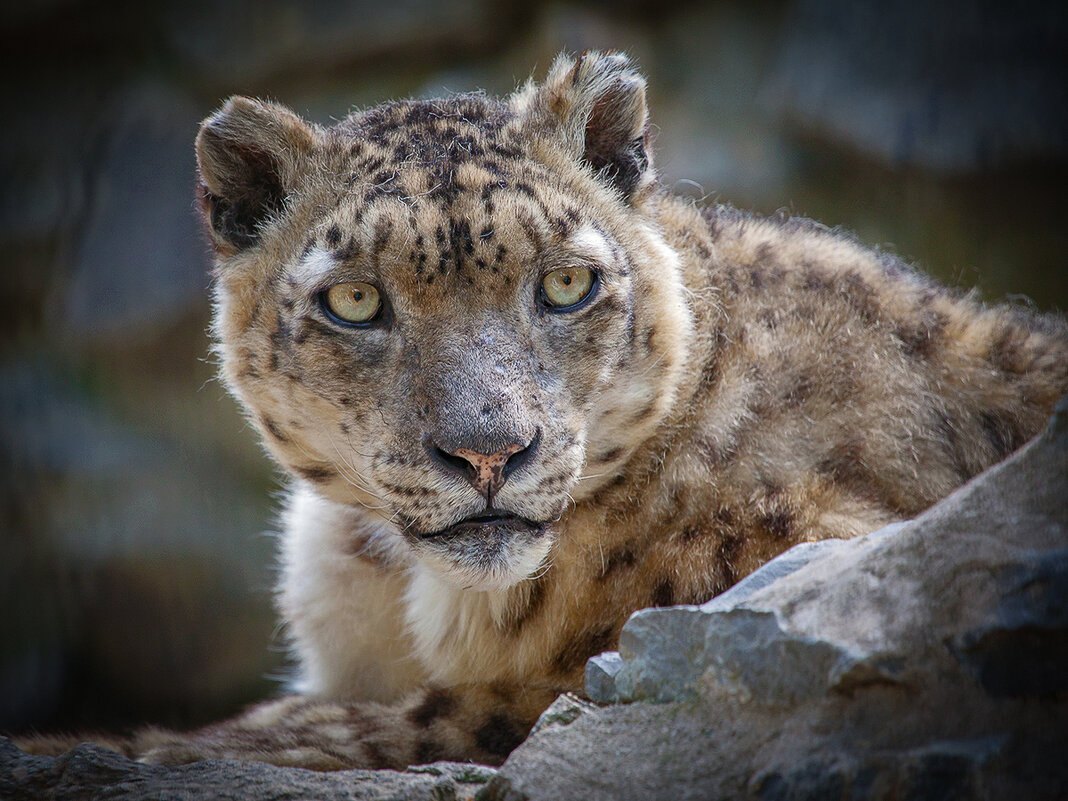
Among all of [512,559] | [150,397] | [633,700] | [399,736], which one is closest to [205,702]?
[150,397]

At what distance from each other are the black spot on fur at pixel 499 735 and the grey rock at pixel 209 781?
688mm

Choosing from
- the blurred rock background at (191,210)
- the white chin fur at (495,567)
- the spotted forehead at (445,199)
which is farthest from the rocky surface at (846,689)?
the blurred rock background at (191,210)

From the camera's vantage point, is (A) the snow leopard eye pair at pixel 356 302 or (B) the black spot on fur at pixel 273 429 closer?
(A) the snow leopard eye pair at pixel 356 302

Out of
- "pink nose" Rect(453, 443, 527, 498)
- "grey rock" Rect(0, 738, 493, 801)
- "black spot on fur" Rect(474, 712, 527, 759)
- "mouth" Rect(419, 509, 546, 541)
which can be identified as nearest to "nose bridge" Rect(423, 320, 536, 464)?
"pink nose" Rect(453, 443, 527, 498)

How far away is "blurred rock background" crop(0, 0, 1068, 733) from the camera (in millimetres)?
8562

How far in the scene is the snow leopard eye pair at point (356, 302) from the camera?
356 centimetres

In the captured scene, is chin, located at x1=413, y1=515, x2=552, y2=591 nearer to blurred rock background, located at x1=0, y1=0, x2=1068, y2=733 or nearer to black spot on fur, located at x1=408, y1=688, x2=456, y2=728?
black spot on fur, located at x1=408, y1=688, x2=456, y2=728

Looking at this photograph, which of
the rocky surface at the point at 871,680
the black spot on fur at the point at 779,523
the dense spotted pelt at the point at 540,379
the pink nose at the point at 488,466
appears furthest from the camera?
the black spot on fur at the point at 779,523

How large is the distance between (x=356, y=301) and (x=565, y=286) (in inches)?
27.7

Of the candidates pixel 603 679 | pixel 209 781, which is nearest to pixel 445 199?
pixel 603 679

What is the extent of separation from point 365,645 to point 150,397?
5402 mm

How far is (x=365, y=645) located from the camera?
14.7 ft

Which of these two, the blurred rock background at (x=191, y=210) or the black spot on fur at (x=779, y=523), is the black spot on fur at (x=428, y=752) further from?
the blurred rock background at (x=191, y=210)

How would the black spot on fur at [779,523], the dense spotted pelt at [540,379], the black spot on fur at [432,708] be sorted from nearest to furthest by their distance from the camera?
the dense spotted pelt at [540,379], the black spot on fur at [779,523], the black spot on fur at [432,708]
